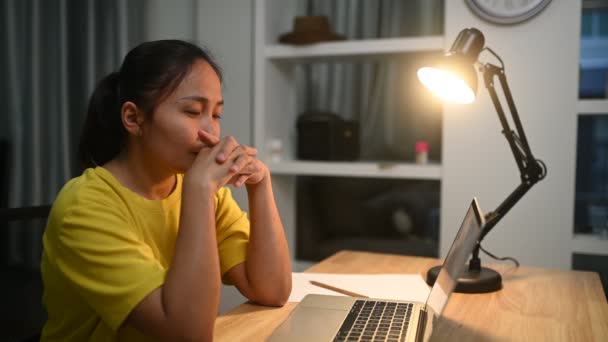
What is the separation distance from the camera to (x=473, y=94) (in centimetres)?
122

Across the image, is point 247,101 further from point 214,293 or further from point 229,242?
point 214,293

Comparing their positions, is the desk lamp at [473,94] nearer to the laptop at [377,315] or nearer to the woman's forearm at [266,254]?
the laptop at [377,315]

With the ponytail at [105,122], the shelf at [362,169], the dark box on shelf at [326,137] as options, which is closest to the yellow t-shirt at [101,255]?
the ponytail at [105,122]

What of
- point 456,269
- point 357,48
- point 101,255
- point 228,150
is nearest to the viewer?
point 456,269

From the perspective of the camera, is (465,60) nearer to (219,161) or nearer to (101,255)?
(219,161)

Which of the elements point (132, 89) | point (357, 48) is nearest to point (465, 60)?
point (132, 89)

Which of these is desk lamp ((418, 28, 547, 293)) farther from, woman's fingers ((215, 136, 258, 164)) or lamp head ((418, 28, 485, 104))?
woman's fingers ((215, 136, 258, 164))

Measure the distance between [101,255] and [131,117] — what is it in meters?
0.27

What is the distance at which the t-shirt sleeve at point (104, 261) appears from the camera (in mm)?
784

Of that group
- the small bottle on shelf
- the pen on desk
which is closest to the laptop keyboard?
the pen on desk

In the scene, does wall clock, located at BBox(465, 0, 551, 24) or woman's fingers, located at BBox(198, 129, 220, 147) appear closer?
woman's fingers, located at BBox(198, 129, 220, 147)

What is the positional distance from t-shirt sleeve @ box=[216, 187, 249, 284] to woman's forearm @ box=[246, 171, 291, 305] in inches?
1.1

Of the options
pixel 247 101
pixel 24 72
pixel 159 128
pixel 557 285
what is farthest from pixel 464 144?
pixel 24 72

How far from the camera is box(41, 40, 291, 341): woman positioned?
795 mm
